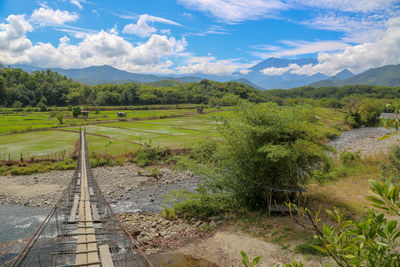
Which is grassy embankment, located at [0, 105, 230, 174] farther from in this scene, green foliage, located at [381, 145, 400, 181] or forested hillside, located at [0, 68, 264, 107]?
forested hillside, located at [0, 68, 264, 107]

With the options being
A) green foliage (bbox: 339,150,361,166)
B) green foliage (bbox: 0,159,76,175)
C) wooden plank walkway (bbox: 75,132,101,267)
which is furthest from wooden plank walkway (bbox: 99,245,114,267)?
green foliage (bbox: 339,150,361,166)

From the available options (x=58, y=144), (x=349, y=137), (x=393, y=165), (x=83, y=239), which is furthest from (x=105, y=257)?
(x=349, y=137)

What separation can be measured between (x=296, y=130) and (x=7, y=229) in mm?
15253

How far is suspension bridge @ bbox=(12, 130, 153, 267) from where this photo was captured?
658 cm

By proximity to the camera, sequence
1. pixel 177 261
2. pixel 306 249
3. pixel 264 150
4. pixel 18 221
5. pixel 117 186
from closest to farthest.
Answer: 1. pixel 306 249
2. pixel 177 261
3. pixel 264 150
4. pixel 18 221
5. pixel 117 186

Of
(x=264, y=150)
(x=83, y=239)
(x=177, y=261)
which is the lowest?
(x=177, y=261)

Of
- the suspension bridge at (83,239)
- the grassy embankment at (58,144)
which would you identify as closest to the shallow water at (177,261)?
the suspension bridge at (83,239)

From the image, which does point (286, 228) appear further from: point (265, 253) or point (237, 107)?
point (237, 107)

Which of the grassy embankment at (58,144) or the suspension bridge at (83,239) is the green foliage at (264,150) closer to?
the grassy embankment at (58,144)

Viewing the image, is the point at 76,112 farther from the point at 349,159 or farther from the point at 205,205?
the point at 349,159

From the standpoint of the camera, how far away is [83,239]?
786 centimetres

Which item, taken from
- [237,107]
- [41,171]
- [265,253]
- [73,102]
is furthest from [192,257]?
[73,102]

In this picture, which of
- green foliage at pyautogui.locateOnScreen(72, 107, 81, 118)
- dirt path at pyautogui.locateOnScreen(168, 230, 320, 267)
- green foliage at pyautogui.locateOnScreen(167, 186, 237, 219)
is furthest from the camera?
green foliage at pyautogui.locateOnScreen(72, 107, 81, 118)

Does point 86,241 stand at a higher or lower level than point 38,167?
higher
